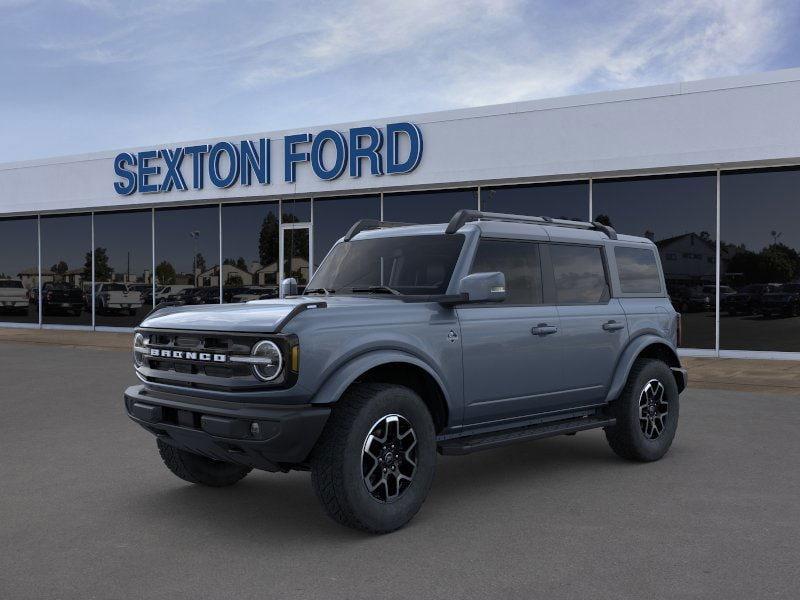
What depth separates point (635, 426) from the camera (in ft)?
21.4

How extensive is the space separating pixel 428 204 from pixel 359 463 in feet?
45.4

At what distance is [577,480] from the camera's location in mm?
6082

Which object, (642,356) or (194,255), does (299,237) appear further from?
(642,356)

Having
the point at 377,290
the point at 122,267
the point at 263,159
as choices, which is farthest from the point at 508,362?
the point at 122,267

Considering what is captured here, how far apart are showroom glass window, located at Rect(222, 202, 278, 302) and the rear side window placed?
45.7 ft

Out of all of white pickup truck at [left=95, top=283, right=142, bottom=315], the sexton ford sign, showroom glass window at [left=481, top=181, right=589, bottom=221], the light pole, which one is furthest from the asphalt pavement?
white pickup truck at [left=95, top=283, right=142, bottom=315]

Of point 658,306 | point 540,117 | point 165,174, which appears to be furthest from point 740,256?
point 165,174

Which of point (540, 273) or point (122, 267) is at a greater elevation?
point (122, 267)

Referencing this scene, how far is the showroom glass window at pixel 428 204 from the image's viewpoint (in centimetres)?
1780

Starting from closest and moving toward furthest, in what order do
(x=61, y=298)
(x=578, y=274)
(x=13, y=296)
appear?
(x=578, y=274) < (x=61, y=298) < (x=13, y=296)

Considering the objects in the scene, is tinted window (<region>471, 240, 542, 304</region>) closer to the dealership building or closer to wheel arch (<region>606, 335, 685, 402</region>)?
wheel arch (<region>606, 335, 685, 402</region>)

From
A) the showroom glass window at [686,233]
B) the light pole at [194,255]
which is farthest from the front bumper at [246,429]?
the light pole at [194,255]

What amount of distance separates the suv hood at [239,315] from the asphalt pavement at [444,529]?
3.95 ft

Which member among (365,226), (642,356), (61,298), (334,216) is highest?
(334,216)
